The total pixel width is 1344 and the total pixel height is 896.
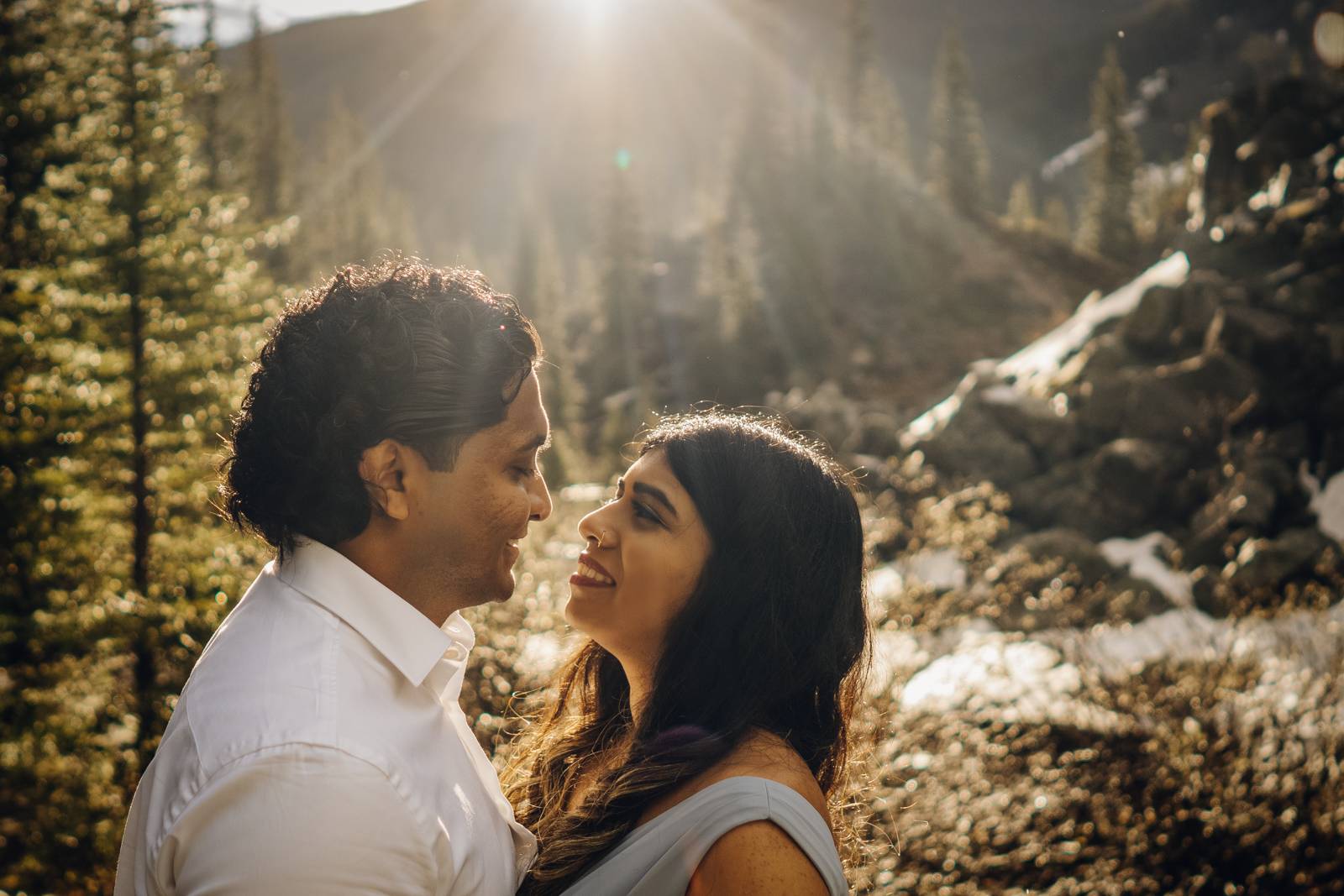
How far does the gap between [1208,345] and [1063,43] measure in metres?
187

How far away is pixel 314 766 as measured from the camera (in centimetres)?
174

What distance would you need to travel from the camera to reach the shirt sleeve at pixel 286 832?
167 centimetres

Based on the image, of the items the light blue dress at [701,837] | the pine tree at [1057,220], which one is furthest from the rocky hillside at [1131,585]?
the pine tree at [1057,220]

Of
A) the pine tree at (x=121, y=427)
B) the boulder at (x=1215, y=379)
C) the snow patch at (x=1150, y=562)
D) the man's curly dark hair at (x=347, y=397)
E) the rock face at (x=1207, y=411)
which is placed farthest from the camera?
the boulder at (x=1215, y=379)

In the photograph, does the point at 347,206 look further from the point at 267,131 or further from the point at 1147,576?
the point at 1147,576

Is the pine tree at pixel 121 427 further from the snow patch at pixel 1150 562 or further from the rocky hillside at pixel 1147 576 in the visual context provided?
the snow patch at pixel 1150 562

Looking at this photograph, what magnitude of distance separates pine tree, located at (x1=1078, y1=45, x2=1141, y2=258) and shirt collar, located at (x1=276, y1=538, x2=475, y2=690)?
54.9 m

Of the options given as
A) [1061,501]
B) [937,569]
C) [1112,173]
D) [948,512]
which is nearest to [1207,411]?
[1061,501]

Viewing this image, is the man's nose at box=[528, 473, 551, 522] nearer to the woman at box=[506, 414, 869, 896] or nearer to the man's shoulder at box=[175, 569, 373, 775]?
the woman at box=[506, 414, 869, 896]

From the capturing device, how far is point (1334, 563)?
12.8 metres

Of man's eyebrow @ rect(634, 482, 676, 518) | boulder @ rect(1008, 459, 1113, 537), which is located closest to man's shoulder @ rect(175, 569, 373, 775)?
man's eyebrow @ rect(634, 482, 676, 518)

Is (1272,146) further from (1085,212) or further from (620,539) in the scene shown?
(1085,212)

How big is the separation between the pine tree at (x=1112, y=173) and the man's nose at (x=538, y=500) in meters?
54.3

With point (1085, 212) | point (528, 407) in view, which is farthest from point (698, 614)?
point (1085, 212)
